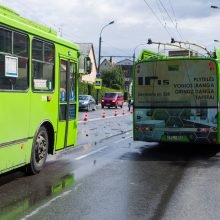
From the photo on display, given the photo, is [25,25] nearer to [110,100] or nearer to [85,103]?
[85,103]

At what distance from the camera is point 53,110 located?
906 centimetres

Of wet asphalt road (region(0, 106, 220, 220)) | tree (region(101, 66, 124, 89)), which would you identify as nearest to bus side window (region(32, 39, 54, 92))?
wet asphalt road (region(0, 106, 220, 220))

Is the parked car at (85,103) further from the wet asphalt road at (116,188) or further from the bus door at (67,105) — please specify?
the bus door at (67,105)

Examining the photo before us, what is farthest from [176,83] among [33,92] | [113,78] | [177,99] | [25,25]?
[113,78]

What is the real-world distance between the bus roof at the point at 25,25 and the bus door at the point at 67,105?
608 millimetres

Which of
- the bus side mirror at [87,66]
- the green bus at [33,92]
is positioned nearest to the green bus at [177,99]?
the bus side mirror at [87,66]

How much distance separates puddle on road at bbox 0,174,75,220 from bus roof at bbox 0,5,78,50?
2.61 meters

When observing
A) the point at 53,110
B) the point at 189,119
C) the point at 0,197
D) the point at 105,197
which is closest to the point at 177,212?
the point at 105,197

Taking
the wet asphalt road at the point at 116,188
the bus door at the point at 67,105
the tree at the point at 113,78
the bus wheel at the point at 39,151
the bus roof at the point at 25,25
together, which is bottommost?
the wet asphalt road at the point at 116,188

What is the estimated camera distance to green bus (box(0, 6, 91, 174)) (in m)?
7.09

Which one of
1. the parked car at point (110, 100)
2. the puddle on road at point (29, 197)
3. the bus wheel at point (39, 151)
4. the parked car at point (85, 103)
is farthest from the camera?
the parked car at point (110, 100)

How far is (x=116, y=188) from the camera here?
7.57m

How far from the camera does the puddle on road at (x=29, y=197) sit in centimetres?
593

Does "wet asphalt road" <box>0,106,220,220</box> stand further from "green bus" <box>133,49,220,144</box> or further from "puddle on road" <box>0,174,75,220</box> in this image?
"green bus" <box>133,49,220,144</box>
